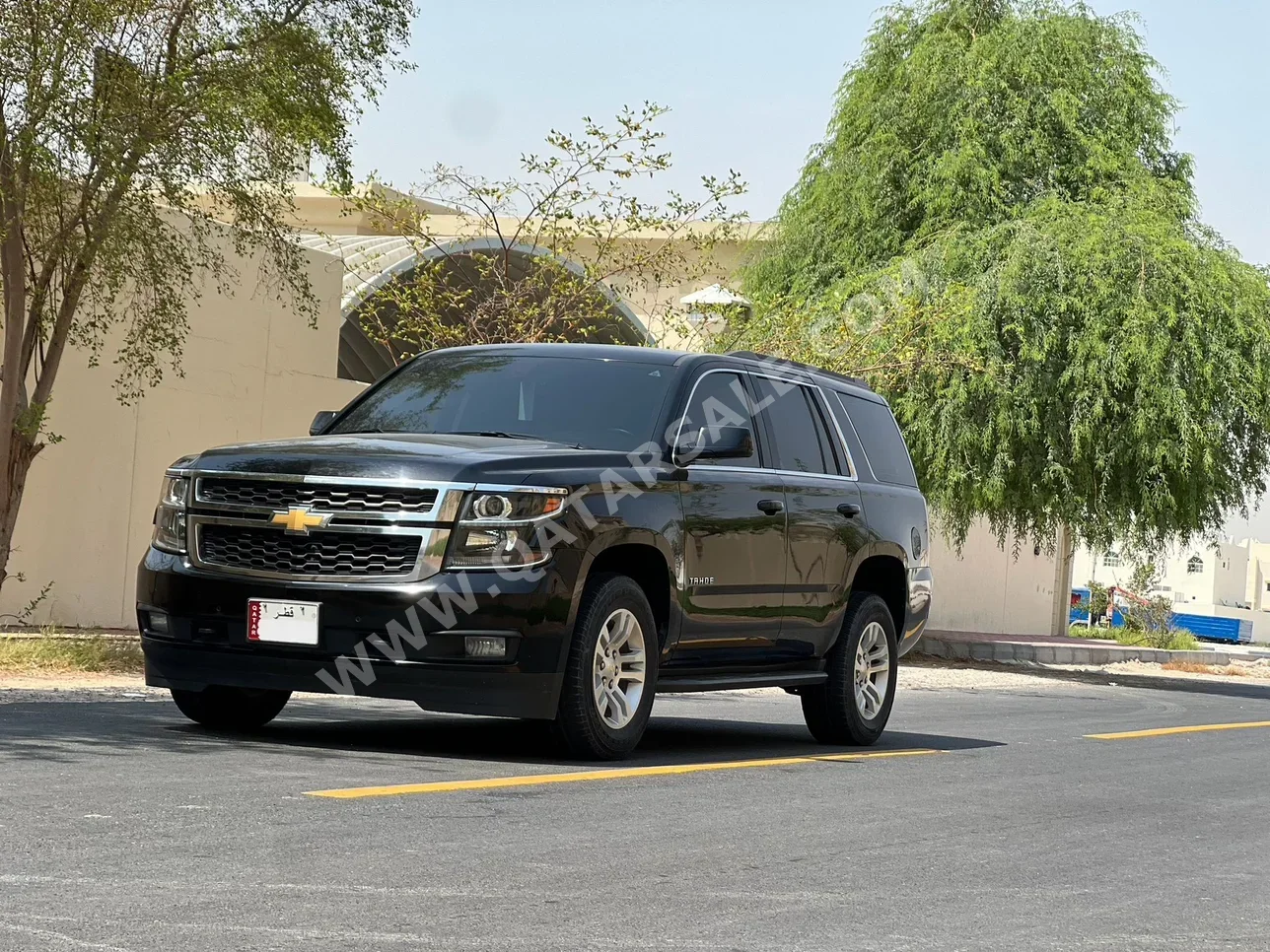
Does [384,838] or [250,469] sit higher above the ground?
[250,469]

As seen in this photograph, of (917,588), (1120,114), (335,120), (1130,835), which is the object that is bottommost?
(1130,835)

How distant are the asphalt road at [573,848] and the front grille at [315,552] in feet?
2.75

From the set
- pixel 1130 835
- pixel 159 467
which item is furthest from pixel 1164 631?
pixel 1130 835

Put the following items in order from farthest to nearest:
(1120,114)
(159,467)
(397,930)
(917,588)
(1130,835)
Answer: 1. (1120,114)
2. (159,467)
3. (917,588)
4. (1130,835)
5. (397,930)

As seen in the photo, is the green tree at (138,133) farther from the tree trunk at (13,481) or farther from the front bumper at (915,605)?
the front bumper at (915,605)

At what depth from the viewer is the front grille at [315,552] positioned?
8.50 m

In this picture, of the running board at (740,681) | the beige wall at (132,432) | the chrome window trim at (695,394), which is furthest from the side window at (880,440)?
the beige wall at (132,432)

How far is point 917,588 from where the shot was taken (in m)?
11.9

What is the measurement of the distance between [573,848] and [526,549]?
231cm

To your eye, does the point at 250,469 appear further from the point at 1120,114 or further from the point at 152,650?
the point at 1120,114

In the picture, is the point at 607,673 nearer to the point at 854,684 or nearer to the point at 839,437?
the point at 854,684

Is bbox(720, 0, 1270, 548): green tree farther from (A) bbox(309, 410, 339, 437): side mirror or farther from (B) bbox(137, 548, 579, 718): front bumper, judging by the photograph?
(B) bbox(137, 548, 579, 718): front bumper

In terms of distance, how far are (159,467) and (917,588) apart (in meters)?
10.3
